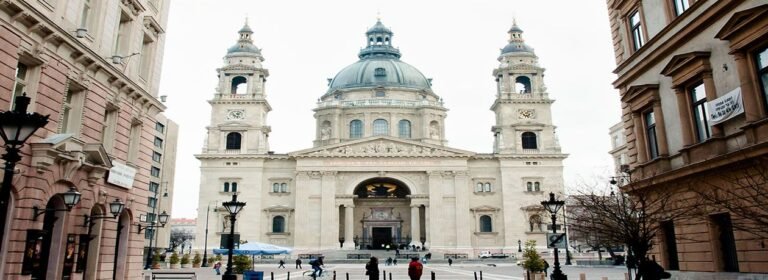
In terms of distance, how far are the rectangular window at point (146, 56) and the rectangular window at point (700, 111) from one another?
18242 mm

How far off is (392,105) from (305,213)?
65.1 feet

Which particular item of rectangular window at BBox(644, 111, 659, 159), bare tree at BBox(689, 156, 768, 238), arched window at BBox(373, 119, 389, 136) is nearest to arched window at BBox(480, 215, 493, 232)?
arched window at BBox(373, 119, 389, 136)

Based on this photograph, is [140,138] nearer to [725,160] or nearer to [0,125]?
[0,125]

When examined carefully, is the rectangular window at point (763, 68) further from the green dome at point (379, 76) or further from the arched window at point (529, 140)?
the green dome at point (379, 76)

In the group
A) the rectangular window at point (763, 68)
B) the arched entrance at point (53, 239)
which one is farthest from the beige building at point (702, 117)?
the arched entrance at point (53, 239)

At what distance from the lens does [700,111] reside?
15797mm

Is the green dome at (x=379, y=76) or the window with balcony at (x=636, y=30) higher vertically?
the green dome at (x=379, y=76)

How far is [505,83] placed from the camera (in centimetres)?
6769

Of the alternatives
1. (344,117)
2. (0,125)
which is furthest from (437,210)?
(0,125)

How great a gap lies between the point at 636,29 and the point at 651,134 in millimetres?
3787

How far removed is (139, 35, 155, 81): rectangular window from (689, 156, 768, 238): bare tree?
1824 cm

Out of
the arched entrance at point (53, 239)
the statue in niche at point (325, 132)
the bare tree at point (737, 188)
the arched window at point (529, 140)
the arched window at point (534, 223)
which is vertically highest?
the statue in niche at point (325, 132)

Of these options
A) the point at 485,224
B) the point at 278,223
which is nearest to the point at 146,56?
the point at 278,223

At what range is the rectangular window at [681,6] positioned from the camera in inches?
Result: 638
